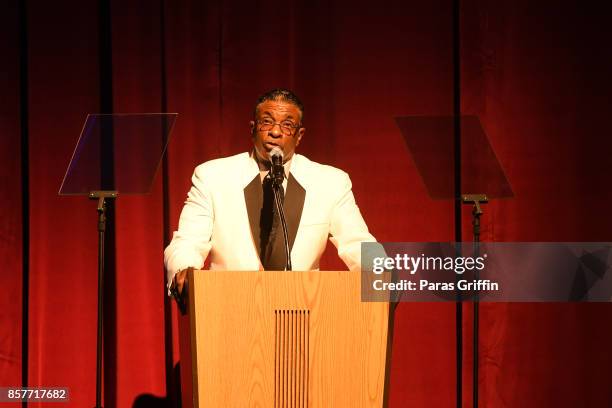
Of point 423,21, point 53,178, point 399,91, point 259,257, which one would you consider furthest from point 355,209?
point 53,178

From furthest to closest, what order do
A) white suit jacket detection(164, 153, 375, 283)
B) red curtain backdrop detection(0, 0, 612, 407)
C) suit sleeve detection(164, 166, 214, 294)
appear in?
red curtain backdrop detection(0, 0, 612, 407) → white suit jacket detection(164, 153, 375, 283) → suit sleeve detection(164, 166, 214, 294)

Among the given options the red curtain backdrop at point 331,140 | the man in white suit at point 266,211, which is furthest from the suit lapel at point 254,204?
the red curtain backdrop at point 331,140

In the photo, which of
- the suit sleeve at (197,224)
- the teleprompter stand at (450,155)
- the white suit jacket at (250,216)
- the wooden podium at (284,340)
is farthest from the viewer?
the teleprompter stand at (450,155)

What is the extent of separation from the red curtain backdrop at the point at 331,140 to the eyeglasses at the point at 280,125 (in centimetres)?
70

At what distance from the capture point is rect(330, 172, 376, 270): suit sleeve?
3.25 metres

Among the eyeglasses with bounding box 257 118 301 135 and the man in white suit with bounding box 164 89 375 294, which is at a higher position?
the eyeglasses with bounding box 257 118 301 135

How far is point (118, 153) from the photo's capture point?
3.08 m

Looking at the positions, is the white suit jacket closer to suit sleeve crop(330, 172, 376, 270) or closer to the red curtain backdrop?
suit sleeve crop(330, 172, 376, 270)

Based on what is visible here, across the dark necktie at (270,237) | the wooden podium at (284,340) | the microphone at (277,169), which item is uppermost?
the microphone at (277,169)

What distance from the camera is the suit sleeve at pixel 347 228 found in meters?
3.25

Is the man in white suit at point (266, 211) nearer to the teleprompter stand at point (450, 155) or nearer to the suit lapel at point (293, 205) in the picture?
the suit lapel at point (293, 205)

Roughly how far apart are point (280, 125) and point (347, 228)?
0.52 meters

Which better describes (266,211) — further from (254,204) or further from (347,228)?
(347,228)

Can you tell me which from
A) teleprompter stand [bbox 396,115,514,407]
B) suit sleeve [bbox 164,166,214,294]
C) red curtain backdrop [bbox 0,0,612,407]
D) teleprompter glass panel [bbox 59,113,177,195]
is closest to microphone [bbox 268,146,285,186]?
suit sleeve [bbox 164,166,214,294]
